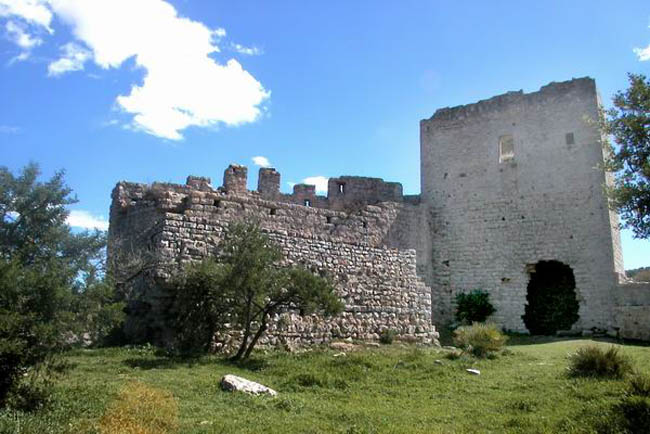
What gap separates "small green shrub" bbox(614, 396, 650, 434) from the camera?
775 centimetres

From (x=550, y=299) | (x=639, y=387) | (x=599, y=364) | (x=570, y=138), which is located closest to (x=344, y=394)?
(x=639, y=387)

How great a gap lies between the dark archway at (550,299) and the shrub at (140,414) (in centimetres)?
1816

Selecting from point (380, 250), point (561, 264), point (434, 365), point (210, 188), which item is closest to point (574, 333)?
point (561, 264)

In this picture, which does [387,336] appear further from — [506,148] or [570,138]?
[506,148]

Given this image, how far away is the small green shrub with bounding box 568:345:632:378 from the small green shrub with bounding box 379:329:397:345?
5.58 m

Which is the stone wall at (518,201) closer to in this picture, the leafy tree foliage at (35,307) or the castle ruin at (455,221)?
the castle ruin at (455,221)

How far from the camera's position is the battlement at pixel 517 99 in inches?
921

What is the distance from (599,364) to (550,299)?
41.4 ft

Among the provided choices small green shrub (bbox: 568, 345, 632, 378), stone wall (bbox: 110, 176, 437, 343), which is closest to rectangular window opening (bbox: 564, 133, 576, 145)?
stone wall (bbox: 110, 176, 437, 343)

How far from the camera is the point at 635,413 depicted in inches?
317

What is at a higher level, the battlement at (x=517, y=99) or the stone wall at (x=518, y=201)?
the battlement at (x=517, y=99)

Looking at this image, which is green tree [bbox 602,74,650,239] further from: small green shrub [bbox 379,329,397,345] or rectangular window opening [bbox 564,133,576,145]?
rectangular window opening [bbox 564,133,576,145]

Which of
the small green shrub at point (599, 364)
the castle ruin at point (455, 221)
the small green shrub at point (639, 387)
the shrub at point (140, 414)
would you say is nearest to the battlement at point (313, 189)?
the castle ruin at point (455, 221)

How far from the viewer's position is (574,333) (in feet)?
71.2
